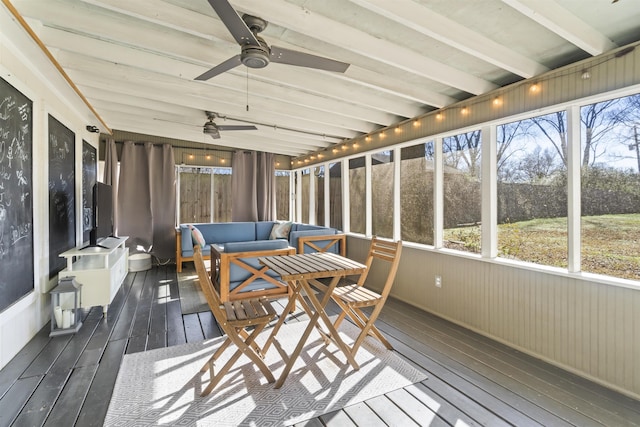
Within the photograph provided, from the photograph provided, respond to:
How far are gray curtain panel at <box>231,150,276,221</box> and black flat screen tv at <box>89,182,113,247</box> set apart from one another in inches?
116

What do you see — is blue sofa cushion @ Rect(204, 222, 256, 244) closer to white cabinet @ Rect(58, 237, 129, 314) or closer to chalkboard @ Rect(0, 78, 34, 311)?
white cabinet @ Rect(58, 237, 129, 314)

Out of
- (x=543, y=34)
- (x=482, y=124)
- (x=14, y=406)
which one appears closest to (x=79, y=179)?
(x=14, y=406)

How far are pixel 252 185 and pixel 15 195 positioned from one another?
188 inches

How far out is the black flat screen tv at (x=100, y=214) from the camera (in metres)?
3.74

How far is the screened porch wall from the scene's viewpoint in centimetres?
213

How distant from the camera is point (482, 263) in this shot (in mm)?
3070

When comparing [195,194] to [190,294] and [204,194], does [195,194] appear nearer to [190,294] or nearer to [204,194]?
[204,194]

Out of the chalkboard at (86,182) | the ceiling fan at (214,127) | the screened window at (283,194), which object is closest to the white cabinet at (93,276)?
the chalkboard at (86,182)

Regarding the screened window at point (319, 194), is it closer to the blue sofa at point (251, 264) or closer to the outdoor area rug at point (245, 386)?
the blue sofa at point (251, 264)

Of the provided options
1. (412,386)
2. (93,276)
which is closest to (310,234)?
(93,276)

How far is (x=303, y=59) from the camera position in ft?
6.99

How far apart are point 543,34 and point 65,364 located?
455 centimetres

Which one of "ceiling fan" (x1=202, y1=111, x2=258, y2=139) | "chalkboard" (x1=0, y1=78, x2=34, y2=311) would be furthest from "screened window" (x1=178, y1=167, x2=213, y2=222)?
"chalkboard" (x1=0, y1=78, x2=34, y2=311)

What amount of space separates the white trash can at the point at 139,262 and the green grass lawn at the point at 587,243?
566 cm
